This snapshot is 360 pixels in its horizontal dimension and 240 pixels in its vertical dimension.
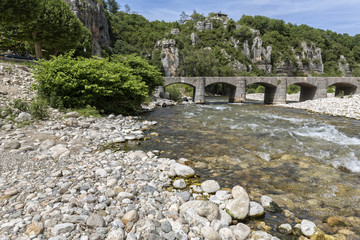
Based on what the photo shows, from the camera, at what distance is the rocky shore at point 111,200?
3287mm

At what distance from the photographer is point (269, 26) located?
109750 millimetres

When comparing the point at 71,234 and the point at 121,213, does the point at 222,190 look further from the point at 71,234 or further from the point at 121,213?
the point at 71,234

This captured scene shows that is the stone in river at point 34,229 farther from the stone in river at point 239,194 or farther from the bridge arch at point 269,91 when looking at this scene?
the bridge arch at point 269,91

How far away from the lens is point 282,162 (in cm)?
723

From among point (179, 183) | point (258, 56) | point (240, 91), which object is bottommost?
point (179, 183)

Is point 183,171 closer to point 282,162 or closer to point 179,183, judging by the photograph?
point 179,183

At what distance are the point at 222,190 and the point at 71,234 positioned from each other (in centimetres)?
331

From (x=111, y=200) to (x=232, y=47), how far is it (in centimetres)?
9149

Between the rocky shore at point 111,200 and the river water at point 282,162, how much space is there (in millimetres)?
739

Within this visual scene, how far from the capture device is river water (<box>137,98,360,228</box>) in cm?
496

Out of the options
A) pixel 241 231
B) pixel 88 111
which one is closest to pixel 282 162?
pixel 241 231

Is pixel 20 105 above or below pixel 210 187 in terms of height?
above

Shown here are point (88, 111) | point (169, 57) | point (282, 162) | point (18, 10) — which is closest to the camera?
point (282, 162)

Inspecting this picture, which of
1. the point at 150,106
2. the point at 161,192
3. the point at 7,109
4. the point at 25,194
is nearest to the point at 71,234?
the point at 25,194
